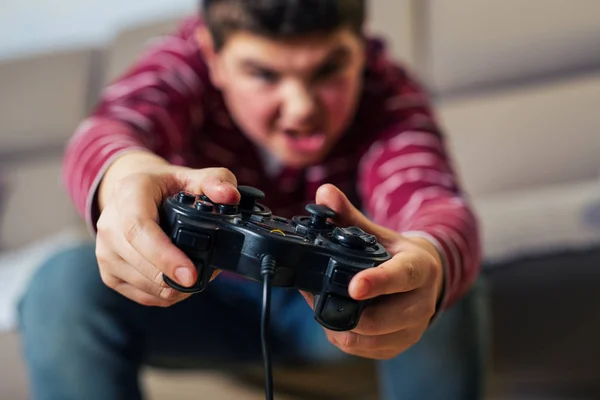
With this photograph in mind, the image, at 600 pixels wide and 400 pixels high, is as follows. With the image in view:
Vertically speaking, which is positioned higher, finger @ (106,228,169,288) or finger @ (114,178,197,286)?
finger @ (114,178,197,286)

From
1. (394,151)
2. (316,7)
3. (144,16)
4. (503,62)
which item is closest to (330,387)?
(394,151)

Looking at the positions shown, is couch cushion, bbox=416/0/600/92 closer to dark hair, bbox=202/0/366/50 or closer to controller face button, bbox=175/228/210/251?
dark hair, bbox=202/0/366/50

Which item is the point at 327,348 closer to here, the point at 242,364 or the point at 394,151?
the point at 242,364

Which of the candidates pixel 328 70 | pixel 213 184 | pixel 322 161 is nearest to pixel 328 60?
pixel 328 70

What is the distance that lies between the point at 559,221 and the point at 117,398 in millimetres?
617

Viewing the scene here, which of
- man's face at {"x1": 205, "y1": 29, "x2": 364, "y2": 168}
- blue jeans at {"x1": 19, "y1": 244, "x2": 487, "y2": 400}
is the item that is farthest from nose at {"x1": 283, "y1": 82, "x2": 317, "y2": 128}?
blue jeans at {"x1": 19, "y1": 244, "x2": 487, "y2": 400}

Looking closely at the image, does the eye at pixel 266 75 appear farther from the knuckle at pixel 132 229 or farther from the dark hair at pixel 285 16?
the knuckle at pixel 132 229

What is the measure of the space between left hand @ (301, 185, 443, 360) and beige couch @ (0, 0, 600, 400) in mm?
479

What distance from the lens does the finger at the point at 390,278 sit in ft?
0.93

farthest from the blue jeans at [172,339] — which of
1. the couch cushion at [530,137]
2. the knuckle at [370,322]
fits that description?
the couch cushion at [530,137]

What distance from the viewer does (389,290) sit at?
301 mm

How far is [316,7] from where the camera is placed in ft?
1.63

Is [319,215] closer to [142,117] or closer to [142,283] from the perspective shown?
[142,283]

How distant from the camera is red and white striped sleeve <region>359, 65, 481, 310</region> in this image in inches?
16.8
